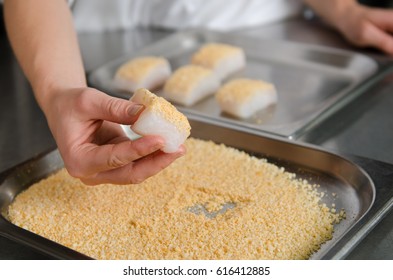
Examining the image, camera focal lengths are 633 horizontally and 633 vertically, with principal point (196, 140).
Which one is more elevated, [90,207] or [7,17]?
[7,17]

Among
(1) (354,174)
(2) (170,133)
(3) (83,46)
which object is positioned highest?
(2) (170,133)

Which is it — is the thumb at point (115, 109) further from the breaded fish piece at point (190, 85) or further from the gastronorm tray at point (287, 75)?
the breaded fish piece at point (190, 85)

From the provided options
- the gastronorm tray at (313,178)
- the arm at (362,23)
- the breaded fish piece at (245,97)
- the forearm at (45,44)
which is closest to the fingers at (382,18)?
the arm at (362,23)

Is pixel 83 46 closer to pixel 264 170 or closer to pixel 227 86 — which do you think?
pixel 227 86

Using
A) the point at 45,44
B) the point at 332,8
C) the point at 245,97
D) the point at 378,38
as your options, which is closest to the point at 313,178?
the point at 245,97

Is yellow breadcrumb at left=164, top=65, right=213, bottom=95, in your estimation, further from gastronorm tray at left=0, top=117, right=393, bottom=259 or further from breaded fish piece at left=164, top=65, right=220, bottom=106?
gastronorm tray at left=0, top=117, right=393, bottom=259

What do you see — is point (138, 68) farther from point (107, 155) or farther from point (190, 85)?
point (107, 155)

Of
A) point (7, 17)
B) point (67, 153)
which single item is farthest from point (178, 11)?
point (67, 153)
